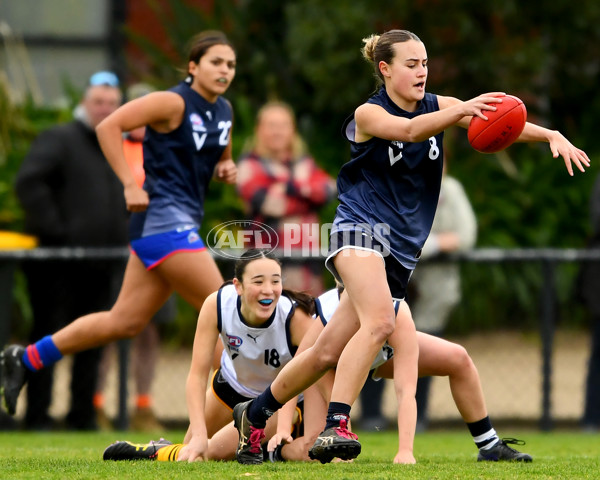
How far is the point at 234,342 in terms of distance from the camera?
19.5 ft

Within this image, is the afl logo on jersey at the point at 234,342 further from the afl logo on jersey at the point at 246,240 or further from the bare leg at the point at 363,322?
the afl logo on jersey at the point at 246,240

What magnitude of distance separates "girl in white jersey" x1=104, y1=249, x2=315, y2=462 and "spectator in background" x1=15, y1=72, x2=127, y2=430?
2.77 m

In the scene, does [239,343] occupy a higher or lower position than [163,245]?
lower

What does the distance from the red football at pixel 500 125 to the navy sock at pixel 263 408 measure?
148 cm

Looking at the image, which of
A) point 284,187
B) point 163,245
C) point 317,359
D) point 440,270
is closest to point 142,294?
point 163,245

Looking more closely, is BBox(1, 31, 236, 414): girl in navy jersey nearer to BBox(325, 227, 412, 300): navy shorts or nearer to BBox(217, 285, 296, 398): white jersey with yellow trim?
BBox(217, 285, 296, 398): white jersey with yellow trim

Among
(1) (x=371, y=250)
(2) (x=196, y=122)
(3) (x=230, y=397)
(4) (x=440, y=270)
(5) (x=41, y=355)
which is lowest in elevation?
(3) (x=230, y=397)

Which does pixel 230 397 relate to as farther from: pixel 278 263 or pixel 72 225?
pixel 72 225

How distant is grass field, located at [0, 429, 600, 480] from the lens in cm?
491

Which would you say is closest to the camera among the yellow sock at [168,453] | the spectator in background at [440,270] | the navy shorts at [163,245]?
the yellow sock at [168,453]

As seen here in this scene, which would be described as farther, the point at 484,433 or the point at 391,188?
the point at 484,433

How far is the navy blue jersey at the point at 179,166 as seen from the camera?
266 inches

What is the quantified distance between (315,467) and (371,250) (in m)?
0.99

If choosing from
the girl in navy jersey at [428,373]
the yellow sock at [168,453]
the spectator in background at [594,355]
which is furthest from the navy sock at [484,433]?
the spectator in background at [594,355]
